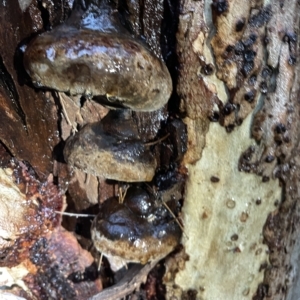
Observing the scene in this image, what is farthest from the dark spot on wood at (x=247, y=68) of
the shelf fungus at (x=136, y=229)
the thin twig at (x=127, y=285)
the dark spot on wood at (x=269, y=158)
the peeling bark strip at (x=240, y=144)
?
the thin twig at (x=127, y=285)

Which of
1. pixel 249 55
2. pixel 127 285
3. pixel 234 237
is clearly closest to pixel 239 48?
pixel 249 55

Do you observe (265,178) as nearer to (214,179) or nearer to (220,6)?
(214,179)

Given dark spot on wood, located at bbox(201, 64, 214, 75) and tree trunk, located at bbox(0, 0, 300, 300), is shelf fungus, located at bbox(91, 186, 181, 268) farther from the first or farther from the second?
dark spot on wood, located at bbox(201, 64, 214, 75)

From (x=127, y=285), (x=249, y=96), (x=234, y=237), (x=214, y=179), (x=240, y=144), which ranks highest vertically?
(x=249, y=96)

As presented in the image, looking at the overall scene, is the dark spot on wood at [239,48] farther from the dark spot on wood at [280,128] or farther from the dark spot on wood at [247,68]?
the dark spot on wood at [280,128]

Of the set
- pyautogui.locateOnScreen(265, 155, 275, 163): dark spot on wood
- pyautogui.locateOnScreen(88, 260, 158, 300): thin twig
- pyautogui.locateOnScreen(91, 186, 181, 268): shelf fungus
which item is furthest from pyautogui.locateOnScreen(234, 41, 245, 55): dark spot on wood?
pyautogui.locateOnScreen(88, 260, 158, 300): thin twig

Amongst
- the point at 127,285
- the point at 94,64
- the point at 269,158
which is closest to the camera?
the point at 94,64
